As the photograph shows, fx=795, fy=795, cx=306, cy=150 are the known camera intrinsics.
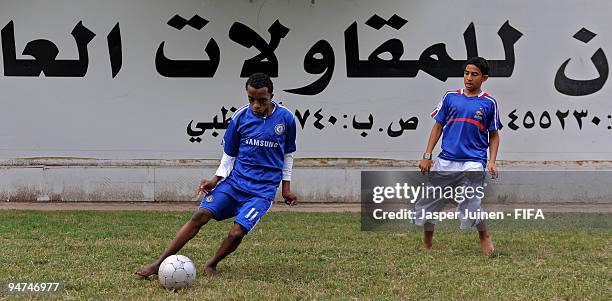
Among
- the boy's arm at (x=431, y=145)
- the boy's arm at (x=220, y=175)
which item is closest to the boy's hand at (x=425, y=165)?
the boy's arm at (x=431, y=145)

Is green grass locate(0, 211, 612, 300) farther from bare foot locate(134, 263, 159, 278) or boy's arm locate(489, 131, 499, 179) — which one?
boy's arm locate(489, 131, 499, 179)

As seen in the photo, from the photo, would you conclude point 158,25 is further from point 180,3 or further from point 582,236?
point 582,236

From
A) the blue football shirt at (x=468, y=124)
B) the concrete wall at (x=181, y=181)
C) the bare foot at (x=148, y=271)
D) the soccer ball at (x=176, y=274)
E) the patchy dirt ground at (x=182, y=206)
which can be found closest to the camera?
the soccer ball at (x=176, y=274)

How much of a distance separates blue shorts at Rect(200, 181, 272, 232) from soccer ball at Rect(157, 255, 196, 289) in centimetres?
59

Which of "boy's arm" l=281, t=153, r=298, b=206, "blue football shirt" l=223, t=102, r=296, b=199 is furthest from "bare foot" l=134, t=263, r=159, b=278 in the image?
"boy's arm" l=281, t=153, r=298, b=206

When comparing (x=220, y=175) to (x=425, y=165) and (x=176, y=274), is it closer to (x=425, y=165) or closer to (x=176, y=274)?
(x=176, y=274)

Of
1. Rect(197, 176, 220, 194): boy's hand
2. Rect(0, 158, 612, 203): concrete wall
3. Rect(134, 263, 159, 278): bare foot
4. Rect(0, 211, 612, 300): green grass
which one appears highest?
Rect(197, 176, 220, 194): boy's hand

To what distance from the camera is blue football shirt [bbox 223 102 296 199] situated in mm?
5883

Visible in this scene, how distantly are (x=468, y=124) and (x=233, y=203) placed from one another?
2317mm

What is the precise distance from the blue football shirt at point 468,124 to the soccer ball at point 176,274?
9.12 feet

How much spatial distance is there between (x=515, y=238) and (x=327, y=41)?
468 cm

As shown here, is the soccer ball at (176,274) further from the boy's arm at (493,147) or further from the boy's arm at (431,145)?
the boy's arm at (493,147)

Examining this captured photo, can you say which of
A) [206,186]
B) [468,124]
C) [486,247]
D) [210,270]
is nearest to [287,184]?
[206,186]

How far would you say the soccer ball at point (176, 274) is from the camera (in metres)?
5.27
